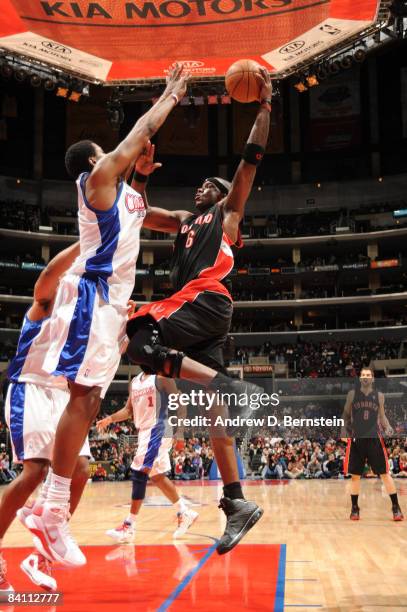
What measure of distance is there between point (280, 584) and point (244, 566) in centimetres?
85

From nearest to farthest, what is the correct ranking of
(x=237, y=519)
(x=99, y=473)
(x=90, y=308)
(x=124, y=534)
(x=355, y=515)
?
(x=90, y=308) < (x=237, y=519) < (x=124, y=534) < (x=355, y=515) < (x=99, y=473)

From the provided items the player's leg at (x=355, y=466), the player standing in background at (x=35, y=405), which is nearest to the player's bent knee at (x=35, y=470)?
the player standing in background at (x=35, y=405)

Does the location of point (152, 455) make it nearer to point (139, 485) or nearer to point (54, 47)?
point (139, 485)

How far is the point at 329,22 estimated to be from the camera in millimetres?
18609

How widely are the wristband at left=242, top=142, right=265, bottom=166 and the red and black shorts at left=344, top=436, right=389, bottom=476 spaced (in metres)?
6.94

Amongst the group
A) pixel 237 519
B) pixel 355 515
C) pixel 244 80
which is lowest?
pixel 355 515

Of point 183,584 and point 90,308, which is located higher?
point 90,308

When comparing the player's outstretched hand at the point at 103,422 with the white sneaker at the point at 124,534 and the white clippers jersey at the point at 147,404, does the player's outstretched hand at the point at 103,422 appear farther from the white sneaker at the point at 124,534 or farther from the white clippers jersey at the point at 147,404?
the white sneaker at the point at 124,534

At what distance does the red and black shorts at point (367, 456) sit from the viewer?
33.8 feet

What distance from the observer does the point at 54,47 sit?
19.5 meters

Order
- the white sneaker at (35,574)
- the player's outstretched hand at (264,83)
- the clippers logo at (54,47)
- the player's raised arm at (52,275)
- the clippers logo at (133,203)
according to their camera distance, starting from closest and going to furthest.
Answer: the white sneaker at (35,574)
the clippers logo at (133,203)
the player's raised arm at (52,275)
the player's outstretched hand at (264,83)
the clippers logo at (54,47)

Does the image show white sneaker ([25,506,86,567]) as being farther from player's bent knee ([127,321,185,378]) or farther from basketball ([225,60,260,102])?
basketball ([225,60,260,102])

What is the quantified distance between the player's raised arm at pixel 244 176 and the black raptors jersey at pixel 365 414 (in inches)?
258

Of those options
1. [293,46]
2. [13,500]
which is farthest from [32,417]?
[293,46]
